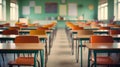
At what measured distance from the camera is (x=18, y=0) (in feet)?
66.5

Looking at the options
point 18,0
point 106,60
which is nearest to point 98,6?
point 18,0

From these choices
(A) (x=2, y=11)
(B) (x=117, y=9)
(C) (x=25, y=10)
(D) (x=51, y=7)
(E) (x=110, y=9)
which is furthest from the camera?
(D) (x=51, y=7)

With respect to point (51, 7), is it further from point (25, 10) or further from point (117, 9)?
point (117, 9)

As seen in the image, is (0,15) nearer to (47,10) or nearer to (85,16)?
(47,10)

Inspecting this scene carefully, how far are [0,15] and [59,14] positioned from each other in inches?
308

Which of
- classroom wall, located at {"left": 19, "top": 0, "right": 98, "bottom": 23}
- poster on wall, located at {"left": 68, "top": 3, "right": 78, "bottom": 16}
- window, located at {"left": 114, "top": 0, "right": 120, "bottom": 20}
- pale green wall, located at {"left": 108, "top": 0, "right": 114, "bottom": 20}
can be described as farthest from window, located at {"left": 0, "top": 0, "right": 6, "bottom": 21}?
poster on wall, located at {"left": 68, "top": 3, "right": 78, "bottom": 16}

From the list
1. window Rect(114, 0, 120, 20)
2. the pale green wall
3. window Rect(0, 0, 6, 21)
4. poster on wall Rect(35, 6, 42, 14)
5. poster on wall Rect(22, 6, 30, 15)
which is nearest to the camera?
window Rect(114, 0, 120, 20)

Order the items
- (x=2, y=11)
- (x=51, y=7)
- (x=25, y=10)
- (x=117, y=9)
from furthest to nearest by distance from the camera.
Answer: (x=51, y=7)
(x=25, y=10)
(x=2, y=11)
(x=117, y=9)

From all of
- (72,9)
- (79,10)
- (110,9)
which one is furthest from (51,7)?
(110,9)

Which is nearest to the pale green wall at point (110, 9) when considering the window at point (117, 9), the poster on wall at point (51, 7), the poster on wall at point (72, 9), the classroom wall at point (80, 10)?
the window at point (117, 9)

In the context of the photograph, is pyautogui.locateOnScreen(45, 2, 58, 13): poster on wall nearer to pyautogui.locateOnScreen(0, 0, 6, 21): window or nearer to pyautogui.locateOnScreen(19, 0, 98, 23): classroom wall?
pyautogui.locateOnScreen(19, 0, 98, 23): classroom wall

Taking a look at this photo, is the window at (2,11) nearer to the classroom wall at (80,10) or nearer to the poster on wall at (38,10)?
the classroom wall at (80,10)

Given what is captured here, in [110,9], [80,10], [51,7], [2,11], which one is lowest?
[2,11]

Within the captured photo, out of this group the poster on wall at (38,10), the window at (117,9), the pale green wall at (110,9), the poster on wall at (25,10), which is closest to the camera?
the window at (117,9)
